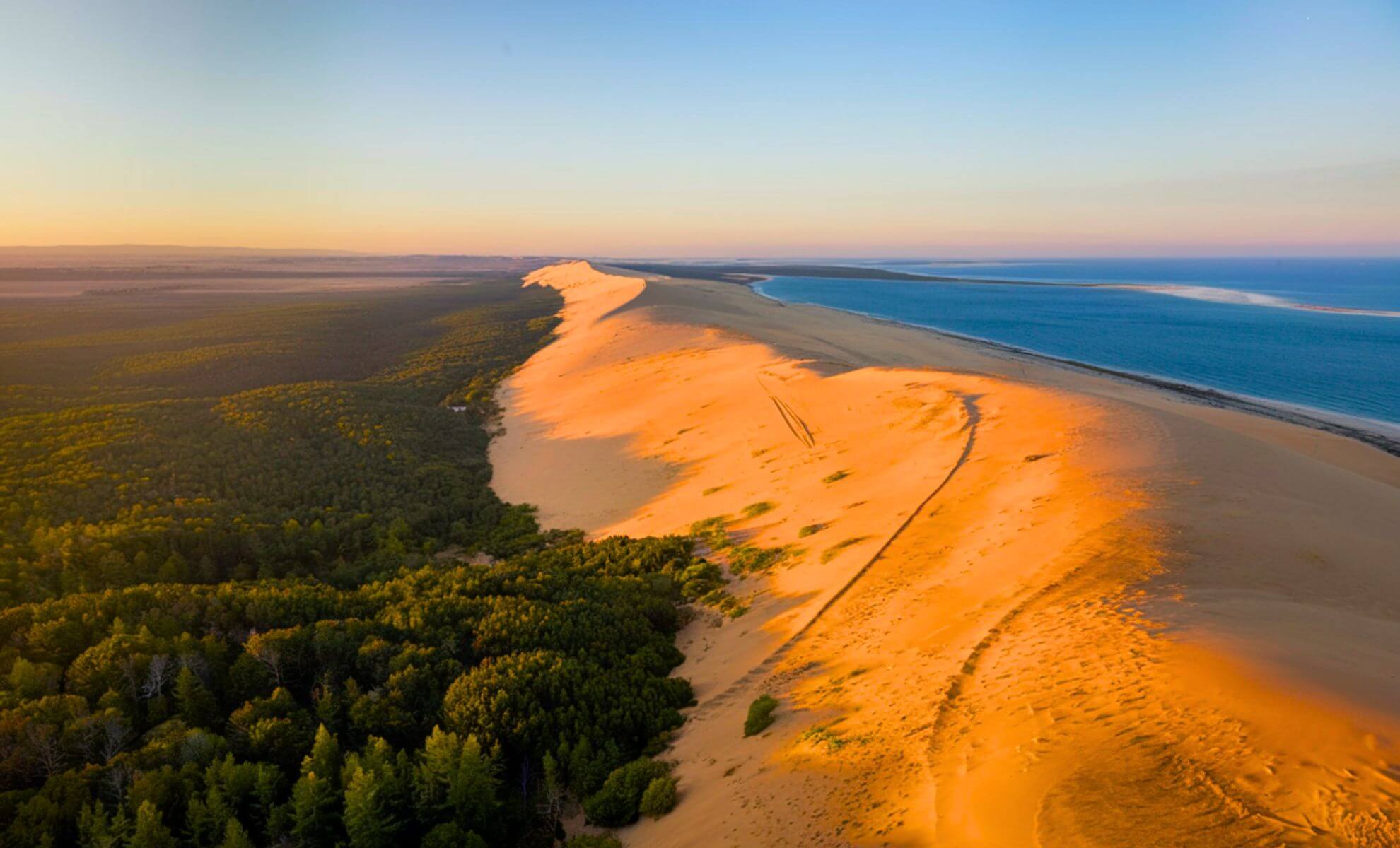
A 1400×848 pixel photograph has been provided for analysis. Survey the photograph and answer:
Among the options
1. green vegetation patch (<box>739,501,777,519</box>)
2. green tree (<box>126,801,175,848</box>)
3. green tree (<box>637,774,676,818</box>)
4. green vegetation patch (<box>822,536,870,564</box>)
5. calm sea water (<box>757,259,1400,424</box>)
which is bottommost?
green tree (<box>637,774,676,818</box>)

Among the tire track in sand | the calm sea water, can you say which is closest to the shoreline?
the calm sea water

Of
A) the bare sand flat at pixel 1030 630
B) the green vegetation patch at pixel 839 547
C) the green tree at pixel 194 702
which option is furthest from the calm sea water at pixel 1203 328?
the green tree at pixel 194 702

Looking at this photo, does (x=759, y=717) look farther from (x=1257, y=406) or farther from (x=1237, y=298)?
(x=1237, y=298)

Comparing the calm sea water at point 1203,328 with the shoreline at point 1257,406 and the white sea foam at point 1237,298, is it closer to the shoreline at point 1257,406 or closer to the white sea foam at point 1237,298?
the white sea foam at point 1237,298

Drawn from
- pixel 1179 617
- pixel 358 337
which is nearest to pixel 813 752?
pixel 1179 617

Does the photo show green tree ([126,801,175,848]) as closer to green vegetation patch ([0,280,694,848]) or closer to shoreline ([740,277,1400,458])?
green vegetation patch ([0,280,694,848])
